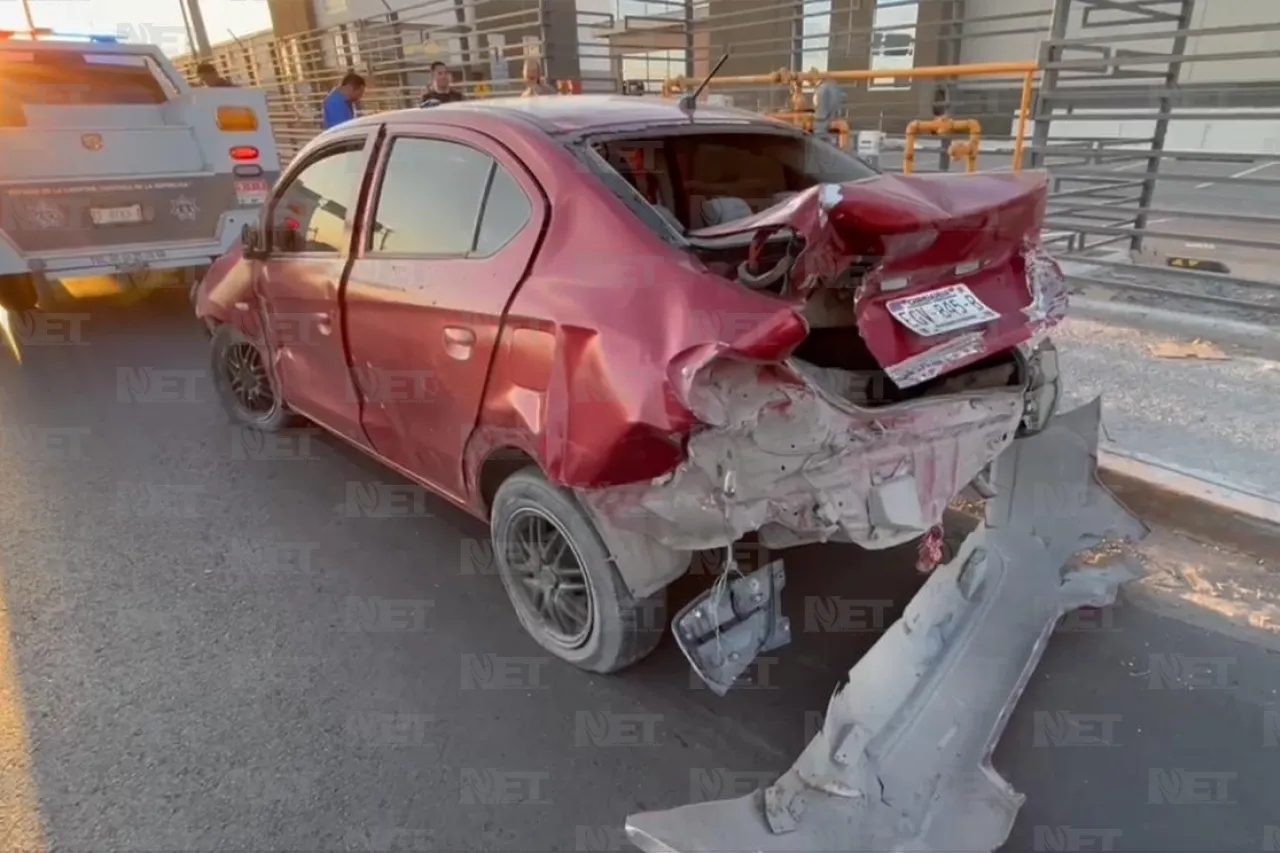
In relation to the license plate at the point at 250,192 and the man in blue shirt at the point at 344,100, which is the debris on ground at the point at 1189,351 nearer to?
the license plate at the point at 250,192

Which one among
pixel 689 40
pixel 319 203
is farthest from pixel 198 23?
pixel 319 203

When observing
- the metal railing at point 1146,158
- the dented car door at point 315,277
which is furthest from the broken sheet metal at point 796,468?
the metal railing at point 1146,158

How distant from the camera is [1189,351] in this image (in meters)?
5.36

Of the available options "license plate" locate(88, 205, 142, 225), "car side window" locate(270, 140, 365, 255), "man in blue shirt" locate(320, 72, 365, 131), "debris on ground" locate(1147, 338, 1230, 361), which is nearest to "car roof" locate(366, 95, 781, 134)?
"car side window" locate(270, 140, 365, 255)

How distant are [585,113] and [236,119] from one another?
20.7ft

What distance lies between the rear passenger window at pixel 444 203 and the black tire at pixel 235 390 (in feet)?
5.88

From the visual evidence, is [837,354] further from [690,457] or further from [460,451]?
[460,451]

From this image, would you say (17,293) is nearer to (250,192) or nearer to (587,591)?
(250,192)

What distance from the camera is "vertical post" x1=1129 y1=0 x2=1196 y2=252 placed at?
21.5 ft

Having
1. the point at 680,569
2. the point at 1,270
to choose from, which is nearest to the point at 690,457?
the point at 680,569

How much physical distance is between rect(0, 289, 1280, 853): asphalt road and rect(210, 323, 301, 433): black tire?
0.95 meters

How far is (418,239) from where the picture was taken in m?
3.15

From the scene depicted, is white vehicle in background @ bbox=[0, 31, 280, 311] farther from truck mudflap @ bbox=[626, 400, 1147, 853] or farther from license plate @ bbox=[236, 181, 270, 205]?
truck mudflap @ bbox=[626, 400, 1147, 853]

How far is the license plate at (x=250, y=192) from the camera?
25.9 ft
